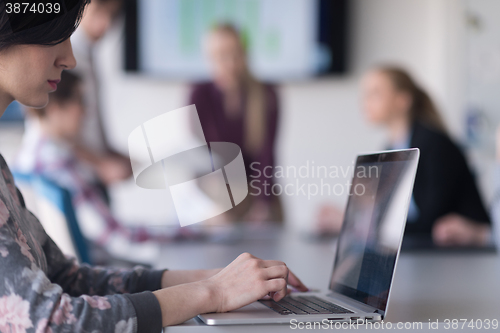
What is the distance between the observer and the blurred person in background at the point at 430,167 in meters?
1.75

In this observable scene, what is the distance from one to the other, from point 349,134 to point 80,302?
2.76 metres

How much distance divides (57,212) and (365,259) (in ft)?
2.86

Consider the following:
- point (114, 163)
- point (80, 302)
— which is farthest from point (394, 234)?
point (114, 163)

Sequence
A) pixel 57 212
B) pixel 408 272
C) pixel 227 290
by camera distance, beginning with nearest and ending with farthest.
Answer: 1. pixel 227 290
2. pixel 408 272
3. pixel 57 212

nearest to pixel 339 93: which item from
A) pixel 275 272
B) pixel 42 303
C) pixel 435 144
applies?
pixel 435 144

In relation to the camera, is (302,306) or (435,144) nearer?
(302,306)

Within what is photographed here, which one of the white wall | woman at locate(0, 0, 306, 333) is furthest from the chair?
the white wall

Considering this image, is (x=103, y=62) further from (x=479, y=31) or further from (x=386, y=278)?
(x=386, y=278)

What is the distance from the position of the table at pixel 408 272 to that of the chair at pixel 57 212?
0.74 ft

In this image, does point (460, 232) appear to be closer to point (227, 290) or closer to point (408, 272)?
point (408, 272)

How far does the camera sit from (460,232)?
62.5 inches

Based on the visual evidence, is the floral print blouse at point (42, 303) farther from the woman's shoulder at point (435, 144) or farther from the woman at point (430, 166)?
the woman's shoulder at point (435, 144)

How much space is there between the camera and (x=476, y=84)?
306 cm

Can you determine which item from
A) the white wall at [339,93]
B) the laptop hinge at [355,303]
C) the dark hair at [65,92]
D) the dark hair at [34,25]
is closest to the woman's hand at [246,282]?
the laptop hinge at [355,303]
